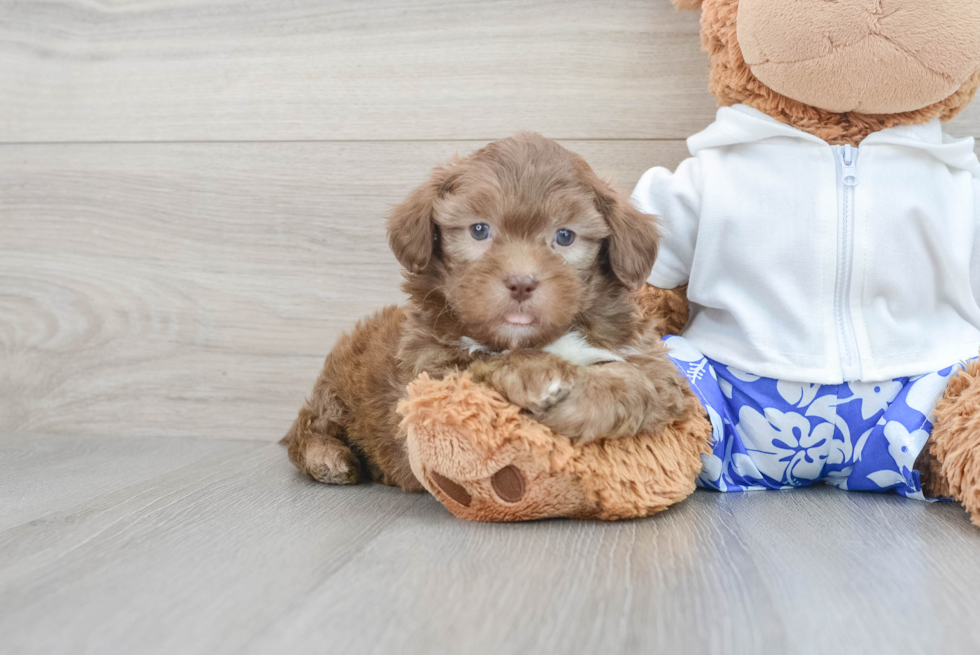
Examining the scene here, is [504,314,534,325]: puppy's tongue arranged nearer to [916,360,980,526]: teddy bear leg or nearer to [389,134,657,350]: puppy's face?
[389,134,657,350]: puppy's face

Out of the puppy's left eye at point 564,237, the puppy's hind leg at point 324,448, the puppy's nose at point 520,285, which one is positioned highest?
the puppy's left eye at point 564,237

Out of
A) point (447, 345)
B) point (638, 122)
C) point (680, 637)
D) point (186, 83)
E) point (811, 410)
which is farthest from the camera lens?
point (186, 83)

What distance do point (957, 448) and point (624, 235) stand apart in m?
0.70

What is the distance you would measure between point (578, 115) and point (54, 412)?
1.73 m

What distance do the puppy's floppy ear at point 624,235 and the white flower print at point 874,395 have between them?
499 mm

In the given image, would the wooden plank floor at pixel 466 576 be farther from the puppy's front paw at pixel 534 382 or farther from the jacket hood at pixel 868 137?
the jacket hood at pixel 868 137

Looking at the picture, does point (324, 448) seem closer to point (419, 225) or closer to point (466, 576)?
point (419, 225)

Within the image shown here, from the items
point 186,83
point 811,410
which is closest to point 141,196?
point 186,83

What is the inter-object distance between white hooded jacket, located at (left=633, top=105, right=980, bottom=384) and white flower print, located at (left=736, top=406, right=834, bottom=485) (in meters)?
0.09

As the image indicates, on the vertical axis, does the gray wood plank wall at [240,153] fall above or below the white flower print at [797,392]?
above

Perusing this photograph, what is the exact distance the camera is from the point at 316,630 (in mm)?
923

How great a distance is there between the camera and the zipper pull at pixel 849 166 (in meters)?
1.54

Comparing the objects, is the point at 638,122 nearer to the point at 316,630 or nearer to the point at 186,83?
the point at 186,83

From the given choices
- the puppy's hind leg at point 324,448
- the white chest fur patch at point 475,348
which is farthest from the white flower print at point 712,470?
the puppy's hind leg at point 324,448
